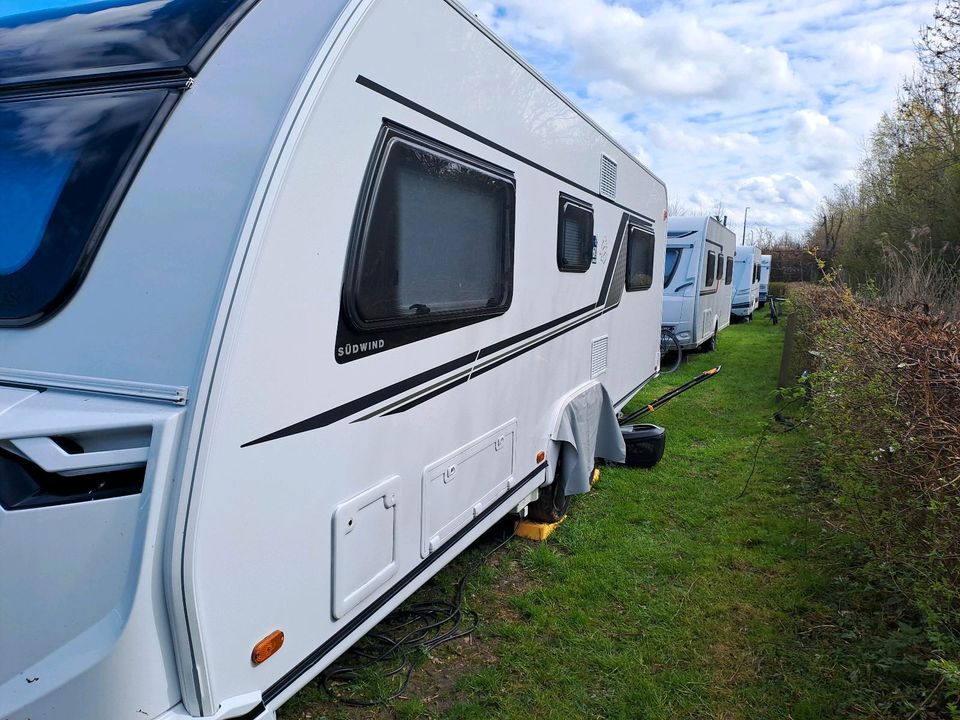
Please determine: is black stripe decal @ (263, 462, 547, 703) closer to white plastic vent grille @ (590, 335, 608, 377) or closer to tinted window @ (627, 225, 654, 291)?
white plastic vent grille @ (590, 335, 608, 377)

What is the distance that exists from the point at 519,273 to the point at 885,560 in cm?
225

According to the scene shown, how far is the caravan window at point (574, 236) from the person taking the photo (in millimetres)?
4086

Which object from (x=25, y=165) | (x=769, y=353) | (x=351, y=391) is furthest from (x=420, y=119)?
(x=769, y=353)

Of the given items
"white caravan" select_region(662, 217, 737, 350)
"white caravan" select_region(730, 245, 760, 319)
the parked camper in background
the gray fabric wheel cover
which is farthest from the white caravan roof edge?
the parked camper in background

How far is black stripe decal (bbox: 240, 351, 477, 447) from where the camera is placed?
1.91 metres

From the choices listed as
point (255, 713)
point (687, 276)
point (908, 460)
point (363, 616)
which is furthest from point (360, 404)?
point (687, 276)

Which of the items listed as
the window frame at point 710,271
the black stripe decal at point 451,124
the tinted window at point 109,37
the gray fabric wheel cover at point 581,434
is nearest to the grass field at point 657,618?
the gray fabric wheel cover at point 581,434

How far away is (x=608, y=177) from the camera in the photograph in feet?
16.8

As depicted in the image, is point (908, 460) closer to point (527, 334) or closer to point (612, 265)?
point (527, 334)

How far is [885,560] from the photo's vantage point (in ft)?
10.2

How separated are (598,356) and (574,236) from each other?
1211 mm

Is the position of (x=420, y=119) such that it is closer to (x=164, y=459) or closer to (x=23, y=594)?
(x=164, y=459)

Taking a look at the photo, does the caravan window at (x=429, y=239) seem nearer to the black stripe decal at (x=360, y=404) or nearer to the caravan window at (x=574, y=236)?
the black stripe decal at (x=360, y=404)

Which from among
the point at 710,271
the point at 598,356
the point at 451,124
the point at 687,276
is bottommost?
the point at 598,356
